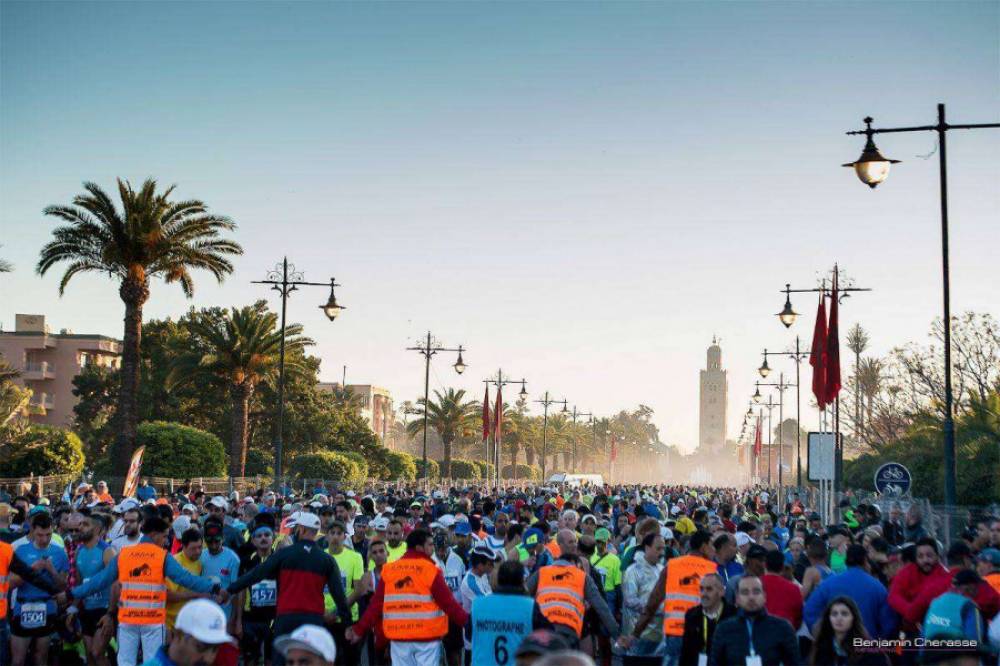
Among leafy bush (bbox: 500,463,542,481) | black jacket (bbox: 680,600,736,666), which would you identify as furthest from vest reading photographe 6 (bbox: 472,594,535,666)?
leafy bush (bbox: 500,463,542,481)

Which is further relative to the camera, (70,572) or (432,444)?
(432,444)

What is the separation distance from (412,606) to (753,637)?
299 cm

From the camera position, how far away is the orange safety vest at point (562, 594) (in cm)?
925

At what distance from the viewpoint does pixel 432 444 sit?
19188 centimetres

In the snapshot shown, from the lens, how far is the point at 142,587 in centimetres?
943

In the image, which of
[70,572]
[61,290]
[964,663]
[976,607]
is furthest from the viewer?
[61,290]

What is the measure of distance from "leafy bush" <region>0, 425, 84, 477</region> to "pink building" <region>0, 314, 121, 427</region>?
45745mm

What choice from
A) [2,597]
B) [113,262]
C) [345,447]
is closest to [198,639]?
[2,597]

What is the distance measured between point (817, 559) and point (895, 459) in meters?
37.8

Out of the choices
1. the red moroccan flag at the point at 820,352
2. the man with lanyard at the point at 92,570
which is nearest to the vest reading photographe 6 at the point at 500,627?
the man with lanyard at the point at 92,570

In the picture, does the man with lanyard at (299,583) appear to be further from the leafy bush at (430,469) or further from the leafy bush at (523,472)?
the leafy bush at (523,472)

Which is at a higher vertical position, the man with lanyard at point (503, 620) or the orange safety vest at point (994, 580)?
the orange safety vest at point (994, 580)

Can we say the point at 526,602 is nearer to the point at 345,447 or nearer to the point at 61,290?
the point at 61,290

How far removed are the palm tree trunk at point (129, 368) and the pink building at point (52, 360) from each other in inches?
2185
